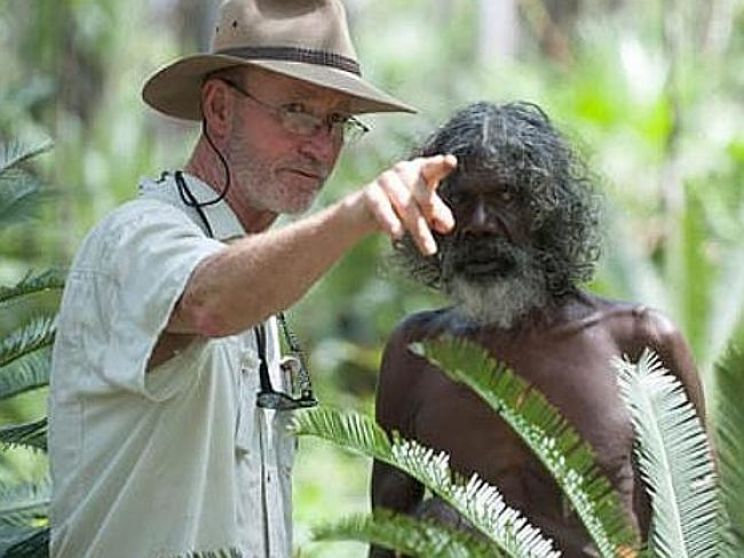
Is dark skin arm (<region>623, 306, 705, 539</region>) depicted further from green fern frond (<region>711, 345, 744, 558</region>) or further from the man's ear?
the man's ear

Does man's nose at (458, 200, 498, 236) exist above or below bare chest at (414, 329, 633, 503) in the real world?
above

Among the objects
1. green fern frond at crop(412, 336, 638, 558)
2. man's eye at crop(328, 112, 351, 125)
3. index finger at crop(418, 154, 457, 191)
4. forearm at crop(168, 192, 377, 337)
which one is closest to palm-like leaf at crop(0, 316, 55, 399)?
man's eye at crop(328, 112, 351, 125)

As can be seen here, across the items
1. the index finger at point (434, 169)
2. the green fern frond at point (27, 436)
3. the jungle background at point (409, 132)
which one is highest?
the jungle background at point (409, 132)

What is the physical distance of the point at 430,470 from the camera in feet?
11.1

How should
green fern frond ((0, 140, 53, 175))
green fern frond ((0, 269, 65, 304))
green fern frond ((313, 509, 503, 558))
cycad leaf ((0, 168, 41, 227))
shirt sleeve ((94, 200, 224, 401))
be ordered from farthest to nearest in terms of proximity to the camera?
cycad leaf ((0, 168, 41, 227))
green fern frond ((0, 140, 53, 175))
green fern frond ((0, 269, 65, 304))
shirt sleeve ((94, 200, 224, 401))
green fern frond ((313, 509, 503, 558))

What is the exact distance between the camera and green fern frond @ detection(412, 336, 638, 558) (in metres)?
3.41

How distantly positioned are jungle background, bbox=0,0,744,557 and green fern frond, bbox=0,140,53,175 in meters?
2.35

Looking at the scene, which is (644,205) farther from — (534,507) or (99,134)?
(534,507)

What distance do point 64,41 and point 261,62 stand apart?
10455 mm

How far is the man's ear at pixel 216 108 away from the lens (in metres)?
3.58

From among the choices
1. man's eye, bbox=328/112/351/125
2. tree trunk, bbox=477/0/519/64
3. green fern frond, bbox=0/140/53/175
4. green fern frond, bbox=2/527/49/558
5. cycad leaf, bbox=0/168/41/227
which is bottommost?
green fern frond, bbox=2/527/49/558

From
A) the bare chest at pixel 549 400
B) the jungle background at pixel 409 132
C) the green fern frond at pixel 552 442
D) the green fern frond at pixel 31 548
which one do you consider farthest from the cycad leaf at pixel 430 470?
the jungle background at pixel 409 132

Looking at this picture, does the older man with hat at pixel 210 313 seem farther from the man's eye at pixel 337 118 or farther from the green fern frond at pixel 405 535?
the green fern frond at pixel 405 535

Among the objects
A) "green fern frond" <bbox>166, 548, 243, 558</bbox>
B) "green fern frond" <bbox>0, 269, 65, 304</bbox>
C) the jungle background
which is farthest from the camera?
the jungle background
